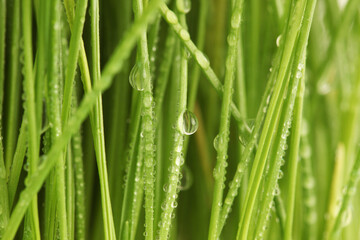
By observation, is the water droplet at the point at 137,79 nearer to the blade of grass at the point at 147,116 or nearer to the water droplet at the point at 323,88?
the blade of grass at the point at 147,116

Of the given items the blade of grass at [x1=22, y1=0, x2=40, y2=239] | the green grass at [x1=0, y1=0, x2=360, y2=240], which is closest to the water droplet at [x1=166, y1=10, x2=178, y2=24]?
the green grass at [x1=0, y1=0, x2=360, y2=240]

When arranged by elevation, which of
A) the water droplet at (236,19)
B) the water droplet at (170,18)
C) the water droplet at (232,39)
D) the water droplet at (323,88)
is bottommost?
the water droplet at (232,39)

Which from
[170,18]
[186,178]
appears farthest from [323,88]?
[170,18]

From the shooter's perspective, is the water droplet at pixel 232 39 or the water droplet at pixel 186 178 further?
the water droplet at pixel 186 178

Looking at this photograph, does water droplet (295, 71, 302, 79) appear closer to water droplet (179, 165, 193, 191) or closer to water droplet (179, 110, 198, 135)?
water droplet (179, 110, 198, 135)

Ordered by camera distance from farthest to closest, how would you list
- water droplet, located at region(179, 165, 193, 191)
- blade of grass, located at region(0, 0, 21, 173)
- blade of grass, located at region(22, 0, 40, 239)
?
water droplet, located at region(179, 165, 193, 191) < blade of grass, located at region(0, 0, 21, 173) < blade of grass, located at region(22, 0, 40, 239)

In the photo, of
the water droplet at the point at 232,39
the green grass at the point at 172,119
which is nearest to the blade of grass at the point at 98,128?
the green grass at the point at 172,119

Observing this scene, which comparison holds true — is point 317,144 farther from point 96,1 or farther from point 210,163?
point 96,1

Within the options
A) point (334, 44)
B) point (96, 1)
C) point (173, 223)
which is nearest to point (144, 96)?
point (96, 1)

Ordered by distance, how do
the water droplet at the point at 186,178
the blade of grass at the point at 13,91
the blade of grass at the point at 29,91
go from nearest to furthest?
the blade of grass at the point at 29,91 < the blade of grass at the point at 13,91 < the water droplet at the point at 186,178
